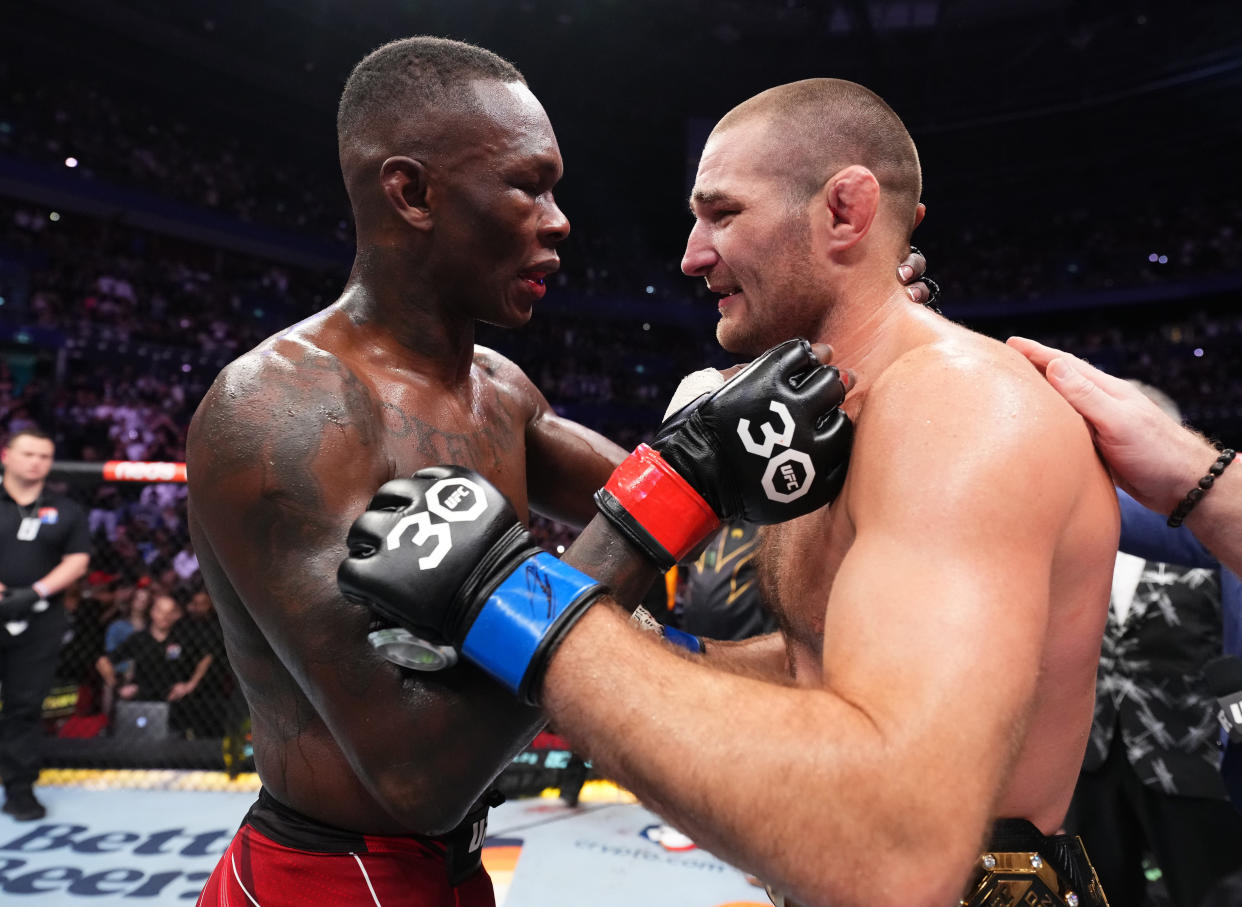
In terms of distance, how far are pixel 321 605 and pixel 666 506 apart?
48 centimetres

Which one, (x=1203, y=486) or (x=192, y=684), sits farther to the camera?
(x=192, y=684)

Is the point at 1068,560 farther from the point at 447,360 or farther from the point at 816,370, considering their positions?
the point at 447,360

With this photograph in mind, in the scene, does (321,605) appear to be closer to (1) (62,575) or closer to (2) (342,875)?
(2) (342,875)

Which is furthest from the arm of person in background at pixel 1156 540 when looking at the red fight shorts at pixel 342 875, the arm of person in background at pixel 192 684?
the arm of person in background at pixel 192 684

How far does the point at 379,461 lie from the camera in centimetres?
130

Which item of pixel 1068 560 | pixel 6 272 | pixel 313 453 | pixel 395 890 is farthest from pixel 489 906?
pixel 6 272

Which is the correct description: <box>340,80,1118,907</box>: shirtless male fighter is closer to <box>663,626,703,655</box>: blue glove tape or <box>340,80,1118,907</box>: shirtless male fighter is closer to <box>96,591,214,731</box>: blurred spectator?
<box>663,626,703,655</box>: blue glove tape

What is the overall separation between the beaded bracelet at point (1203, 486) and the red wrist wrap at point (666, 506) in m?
0.80

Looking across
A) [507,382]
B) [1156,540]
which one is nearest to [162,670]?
[507,382]

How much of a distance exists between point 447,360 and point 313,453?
439 mm

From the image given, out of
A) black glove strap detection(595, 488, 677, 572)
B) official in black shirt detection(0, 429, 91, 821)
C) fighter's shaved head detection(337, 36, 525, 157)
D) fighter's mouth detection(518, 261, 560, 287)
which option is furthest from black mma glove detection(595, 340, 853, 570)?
official in black shirt detection(0, 429, 91, 821)

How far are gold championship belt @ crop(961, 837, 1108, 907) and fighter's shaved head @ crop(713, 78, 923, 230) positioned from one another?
98cm

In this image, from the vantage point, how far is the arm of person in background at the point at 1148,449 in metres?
1.24

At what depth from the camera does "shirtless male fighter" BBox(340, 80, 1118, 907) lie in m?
0.80
